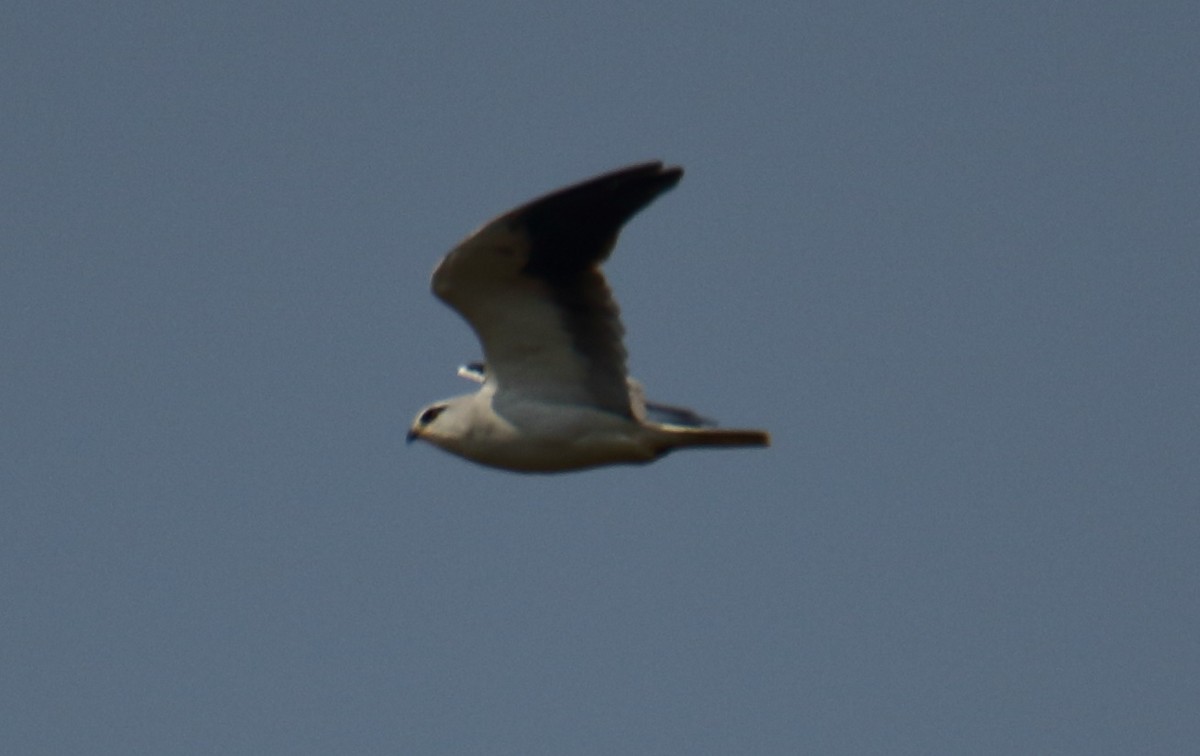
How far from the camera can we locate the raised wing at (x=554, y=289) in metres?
11.9

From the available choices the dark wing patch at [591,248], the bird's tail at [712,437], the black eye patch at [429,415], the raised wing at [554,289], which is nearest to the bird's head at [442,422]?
the black eye patch at [429,415]

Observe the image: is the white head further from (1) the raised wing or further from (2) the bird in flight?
(1) the raised wing

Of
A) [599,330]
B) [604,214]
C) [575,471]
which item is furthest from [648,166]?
[575,471]

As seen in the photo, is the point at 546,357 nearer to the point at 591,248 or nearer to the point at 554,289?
the point at 554,289

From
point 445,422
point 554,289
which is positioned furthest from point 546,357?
point 445,422

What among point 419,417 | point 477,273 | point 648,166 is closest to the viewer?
point 648,166

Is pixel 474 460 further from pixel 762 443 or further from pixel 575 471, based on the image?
pixel 762 443

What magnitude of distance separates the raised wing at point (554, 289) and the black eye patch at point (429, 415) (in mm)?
445

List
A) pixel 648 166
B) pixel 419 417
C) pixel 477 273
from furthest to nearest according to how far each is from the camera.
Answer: pixel 419 417 < pixel 477 273 < pixel 648 166

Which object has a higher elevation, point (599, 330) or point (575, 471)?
point (599, 330)

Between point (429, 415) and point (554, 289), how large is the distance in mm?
1425

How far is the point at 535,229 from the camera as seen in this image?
39.9 ft

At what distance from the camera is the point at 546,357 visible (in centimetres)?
1288

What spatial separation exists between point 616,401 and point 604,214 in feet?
4.47
